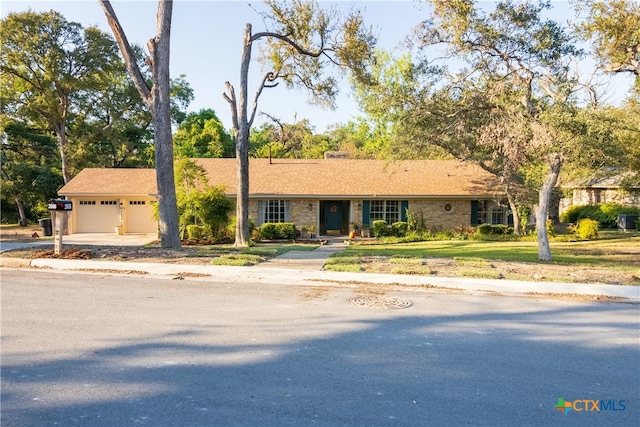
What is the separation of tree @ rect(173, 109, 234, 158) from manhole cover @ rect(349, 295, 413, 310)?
115 ft

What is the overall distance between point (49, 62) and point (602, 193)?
38.6 m

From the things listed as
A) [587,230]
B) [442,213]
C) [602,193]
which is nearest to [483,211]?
[442,213]

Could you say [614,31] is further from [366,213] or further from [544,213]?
[366,213]

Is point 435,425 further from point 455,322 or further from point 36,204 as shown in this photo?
point 36,204

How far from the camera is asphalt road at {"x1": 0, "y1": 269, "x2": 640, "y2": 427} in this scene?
147 inches

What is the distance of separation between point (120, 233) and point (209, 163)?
22.1 feet

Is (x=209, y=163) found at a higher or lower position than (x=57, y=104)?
lower

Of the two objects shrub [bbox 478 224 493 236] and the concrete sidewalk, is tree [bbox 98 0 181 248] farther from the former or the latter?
shrub [bbox 478 224 493 236]

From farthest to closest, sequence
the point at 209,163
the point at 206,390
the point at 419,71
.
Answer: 1. the point at 209,163
2. the point at 419,71
3. the point at 206,390

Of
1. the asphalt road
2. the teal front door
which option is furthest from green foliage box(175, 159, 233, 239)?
the asphalt road

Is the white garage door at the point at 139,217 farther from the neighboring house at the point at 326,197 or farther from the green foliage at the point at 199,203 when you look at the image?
the green foliage at the point at 199,203

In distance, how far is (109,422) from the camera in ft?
11.5

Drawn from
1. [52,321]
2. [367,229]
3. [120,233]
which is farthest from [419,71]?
[120,233]

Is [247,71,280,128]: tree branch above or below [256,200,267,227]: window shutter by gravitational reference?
above
